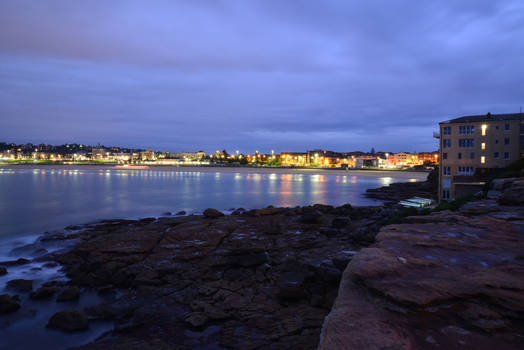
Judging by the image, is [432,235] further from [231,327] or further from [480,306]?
[231,327]

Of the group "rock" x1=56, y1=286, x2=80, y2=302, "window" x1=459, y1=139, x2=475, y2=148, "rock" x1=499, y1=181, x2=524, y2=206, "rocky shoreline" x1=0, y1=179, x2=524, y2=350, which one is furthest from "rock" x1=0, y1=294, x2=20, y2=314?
"window" x1=459, y1=139, x2=475, y2=148

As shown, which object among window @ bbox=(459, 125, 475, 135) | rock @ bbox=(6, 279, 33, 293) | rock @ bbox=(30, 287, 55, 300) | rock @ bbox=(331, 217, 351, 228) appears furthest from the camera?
window @ bbox=(459, 125, 475, 135)

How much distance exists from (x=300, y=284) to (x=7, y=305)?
10643mm

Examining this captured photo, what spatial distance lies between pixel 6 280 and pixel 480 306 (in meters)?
17.5

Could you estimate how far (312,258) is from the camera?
1475cm

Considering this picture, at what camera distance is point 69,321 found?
31.0 feet

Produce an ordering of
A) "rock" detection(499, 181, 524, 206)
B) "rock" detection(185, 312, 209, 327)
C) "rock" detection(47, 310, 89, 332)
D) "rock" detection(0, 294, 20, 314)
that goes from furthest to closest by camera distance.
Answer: "rock" detection(499, 181, 524, 206) → "rock" detection(0, 294, 20, 314) → "rock" detection(47, 310, 89, 332) → "rock" detection(185, 312, 209, 327)

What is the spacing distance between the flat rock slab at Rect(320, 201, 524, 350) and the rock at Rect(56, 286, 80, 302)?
1146 cm

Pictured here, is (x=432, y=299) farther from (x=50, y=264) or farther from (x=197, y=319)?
(x=50, y=264)

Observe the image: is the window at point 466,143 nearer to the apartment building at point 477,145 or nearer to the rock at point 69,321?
the apartment building at point 477,145

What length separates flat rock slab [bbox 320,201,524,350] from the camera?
279 centimetres

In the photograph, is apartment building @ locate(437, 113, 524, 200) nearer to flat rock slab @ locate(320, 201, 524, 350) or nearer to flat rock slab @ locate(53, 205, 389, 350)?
flat rock slab @ locate(53, 205, 389, 350)

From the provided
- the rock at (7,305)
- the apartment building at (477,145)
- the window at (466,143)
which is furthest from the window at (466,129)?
the rock at (7,305)

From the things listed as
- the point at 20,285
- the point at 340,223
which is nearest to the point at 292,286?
the point at 20,285
